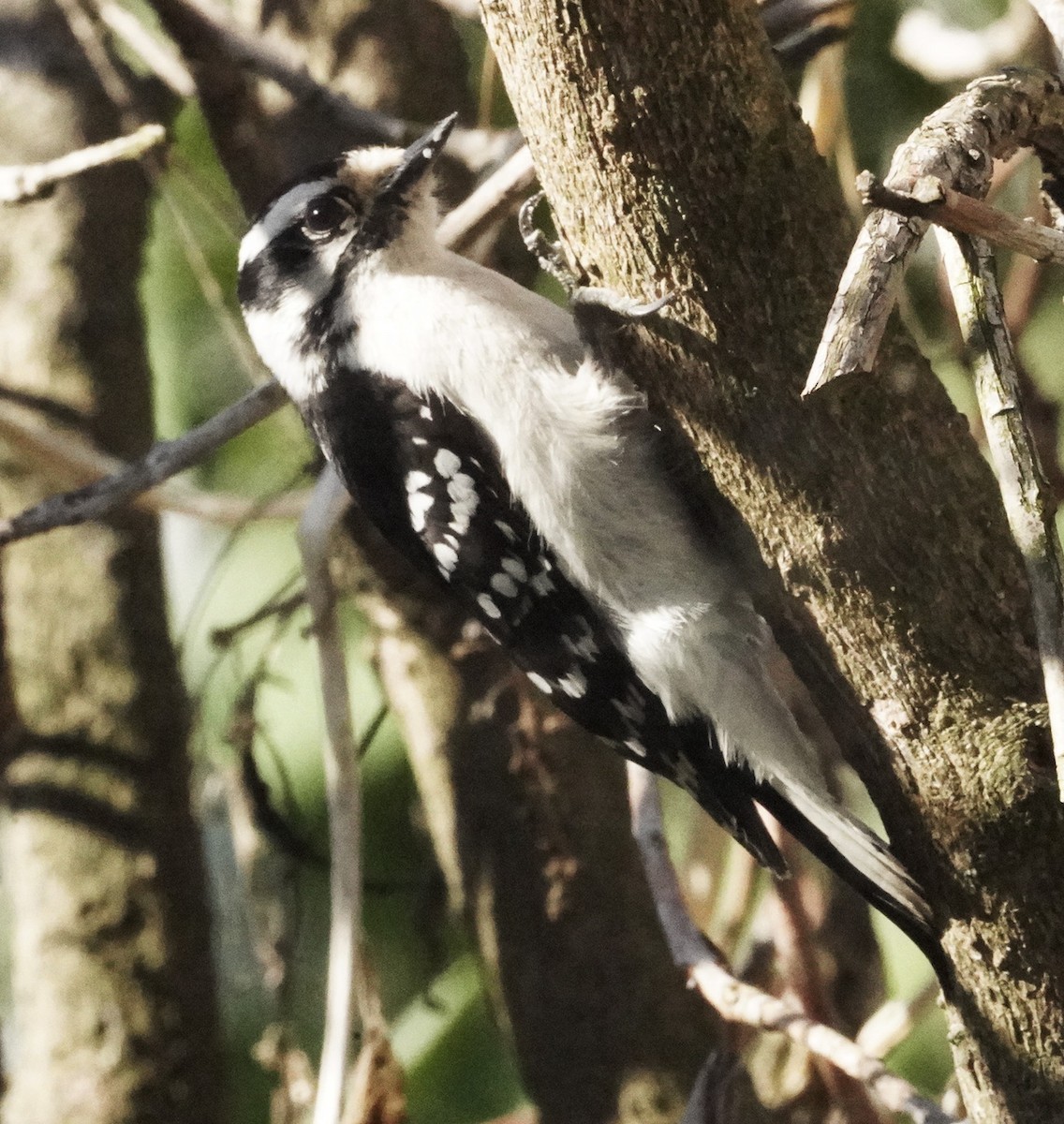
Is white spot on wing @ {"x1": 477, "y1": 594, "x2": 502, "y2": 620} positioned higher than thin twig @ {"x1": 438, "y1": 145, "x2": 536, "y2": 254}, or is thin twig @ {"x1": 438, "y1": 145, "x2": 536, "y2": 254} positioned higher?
thin twig @ {"x1": 438, "y1": 145, "x2": 536, "y2": 254}

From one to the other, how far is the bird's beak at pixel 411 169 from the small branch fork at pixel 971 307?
2.84 feet

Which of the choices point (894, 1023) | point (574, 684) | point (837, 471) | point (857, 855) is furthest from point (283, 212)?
point (894, 1023)

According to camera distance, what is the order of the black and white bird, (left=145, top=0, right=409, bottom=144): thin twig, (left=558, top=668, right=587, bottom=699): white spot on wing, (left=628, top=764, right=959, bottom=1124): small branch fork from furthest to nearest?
(left=145, top=0, right=409, bottom=144): thin twig → (left=558, top=668, right=587, bottom=699): white spot on wing → the black and white bird → (left=628, top=764, right=959, bottom=1124): small branch fork

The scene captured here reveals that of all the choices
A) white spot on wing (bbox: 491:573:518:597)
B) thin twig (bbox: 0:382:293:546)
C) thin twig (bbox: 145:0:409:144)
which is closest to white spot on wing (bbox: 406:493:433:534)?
white spot on wing (bbox: 491:573:518:597)

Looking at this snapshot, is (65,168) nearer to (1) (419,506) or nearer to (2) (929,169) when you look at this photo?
(1) (419,506)

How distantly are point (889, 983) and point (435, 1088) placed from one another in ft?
2.78

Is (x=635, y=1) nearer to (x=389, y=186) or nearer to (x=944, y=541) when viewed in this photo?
(x=944, y=541)

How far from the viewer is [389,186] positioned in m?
1.79

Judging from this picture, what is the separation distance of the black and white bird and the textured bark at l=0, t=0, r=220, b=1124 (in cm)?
81

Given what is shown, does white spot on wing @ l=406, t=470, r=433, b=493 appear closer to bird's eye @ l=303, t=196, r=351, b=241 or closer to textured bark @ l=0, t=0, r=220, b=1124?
bird's eye @ l=303, t=196, r=351, b=241

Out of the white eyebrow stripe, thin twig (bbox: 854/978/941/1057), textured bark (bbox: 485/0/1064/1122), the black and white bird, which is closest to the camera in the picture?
textured bark (bbox: 485/0/1064/1122)

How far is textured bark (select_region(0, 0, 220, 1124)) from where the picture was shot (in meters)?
2.30

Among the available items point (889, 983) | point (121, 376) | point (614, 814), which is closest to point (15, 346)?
point (121, 376)

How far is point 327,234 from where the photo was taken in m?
1.83
